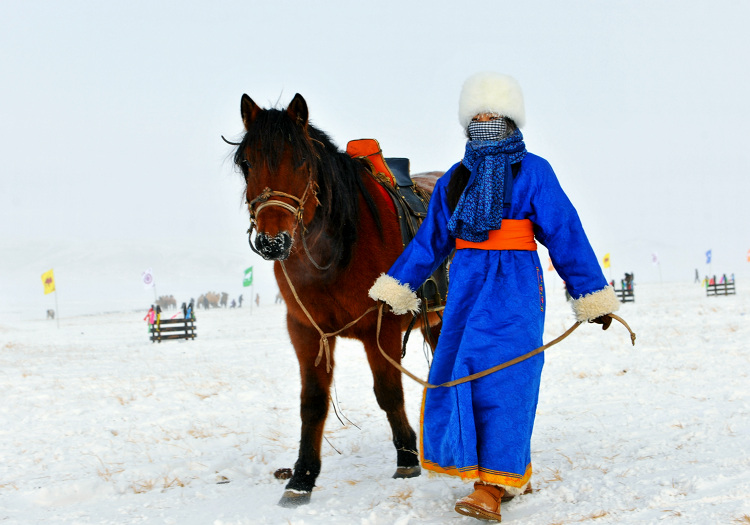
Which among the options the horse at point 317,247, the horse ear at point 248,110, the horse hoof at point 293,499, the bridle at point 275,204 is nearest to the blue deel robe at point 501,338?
the horse at point 317,247

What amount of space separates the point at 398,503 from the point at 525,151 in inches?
77.9

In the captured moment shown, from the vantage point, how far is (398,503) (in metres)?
3.17

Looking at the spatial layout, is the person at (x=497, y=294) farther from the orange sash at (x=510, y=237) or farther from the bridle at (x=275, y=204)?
the bridle at (x=275, y=204)

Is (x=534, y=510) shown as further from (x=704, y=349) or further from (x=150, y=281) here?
(x=150, y=281)

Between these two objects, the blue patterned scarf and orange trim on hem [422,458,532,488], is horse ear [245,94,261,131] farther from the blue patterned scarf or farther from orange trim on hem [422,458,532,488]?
orange trim on hem [422,458,532,488]

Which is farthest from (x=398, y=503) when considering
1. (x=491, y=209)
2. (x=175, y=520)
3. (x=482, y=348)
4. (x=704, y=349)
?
(x=704, y=349)

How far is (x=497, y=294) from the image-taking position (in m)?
2.98

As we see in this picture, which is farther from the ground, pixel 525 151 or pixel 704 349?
pixel 525 151

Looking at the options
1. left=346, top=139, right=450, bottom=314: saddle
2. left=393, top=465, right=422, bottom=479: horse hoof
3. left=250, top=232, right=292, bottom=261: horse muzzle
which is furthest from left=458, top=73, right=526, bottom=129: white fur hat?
left=393, top=465, right=422, bottom=479: horse hoof

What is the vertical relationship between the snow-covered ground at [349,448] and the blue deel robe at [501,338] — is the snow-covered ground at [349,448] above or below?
below

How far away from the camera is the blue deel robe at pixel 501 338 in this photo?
9.47 ft

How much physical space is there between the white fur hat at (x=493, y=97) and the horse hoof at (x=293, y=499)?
7.48 feet

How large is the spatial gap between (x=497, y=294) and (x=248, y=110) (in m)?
1.76

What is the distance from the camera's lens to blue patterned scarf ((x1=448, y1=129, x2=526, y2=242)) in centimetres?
295
